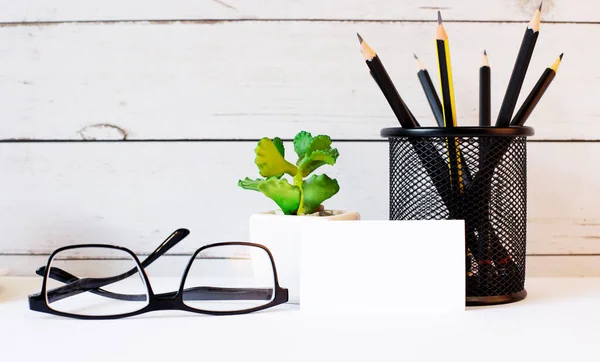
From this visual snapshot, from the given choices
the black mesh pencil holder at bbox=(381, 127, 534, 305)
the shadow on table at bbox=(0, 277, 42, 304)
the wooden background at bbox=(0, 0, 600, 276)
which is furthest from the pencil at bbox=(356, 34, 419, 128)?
the shadow on table at bbox=(0, 277, 42, 304)

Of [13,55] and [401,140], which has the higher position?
[13,55]

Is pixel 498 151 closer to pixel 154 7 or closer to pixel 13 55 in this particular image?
pixel 154 7

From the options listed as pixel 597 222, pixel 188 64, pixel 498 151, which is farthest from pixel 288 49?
pixel 597 222

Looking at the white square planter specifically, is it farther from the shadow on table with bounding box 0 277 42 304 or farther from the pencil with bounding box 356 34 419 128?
the shadow on table with bounding box 0 277 42 304

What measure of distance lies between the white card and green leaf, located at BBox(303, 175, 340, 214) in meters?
0.08

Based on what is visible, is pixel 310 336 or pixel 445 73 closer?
pixel 310 336

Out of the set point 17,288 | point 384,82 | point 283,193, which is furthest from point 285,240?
point 17,288

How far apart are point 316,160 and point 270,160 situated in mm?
39

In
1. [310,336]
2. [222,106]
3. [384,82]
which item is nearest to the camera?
[310,336]

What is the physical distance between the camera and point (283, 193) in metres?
0.54

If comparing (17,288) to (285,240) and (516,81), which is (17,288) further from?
(516,81)

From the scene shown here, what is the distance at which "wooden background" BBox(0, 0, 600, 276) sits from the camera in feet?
2.22

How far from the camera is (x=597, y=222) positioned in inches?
26.7

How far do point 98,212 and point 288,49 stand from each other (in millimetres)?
272
